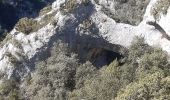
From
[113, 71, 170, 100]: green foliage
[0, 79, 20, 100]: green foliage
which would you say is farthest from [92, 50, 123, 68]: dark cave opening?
[113, 71, 170, 100]: green foliage

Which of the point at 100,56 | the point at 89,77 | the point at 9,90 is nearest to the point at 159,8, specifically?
the point at 100,56

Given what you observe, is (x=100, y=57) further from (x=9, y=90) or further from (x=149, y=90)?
(x=149, y=90)

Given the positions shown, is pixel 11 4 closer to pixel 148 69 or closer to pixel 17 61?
pixel 17 61

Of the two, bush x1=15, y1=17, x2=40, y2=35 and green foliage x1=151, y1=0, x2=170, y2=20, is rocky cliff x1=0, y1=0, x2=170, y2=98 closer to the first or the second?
bush x1=15, y1=17, x2=40, y2=35

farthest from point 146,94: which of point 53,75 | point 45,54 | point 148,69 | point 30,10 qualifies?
point 30,10

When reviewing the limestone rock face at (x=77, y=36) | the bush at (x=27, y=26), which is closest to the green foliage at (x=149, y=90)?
the limestone rock face at (x=77, y=36)
